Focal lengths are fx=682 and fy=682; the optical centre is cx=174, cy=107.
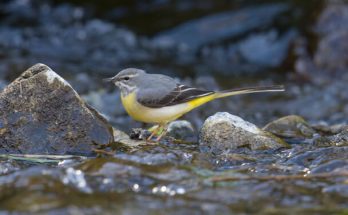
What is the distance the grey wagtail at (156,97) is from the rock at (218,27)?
25.0ft

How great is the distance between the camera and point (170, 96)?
8.23m

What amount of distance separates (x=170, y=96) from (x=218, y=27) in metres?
8.18

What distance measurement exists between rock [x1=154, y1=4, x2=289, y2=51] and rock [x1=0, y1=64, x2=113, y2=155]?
29.4ft

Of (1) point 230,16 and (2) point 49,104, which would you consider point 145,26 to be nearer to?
(1) point 230,16

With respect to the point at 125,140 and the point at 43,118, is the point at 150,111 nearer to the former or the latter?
the point at 125,140

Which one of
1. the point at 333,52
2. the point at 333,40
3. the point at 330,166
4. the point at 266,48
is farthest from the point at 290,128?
the point at 266,48

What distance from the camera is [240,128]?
7484 millimetres

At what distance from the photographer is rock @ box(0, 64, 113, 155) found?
7199 mm

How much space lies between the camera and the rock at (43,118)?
720cm

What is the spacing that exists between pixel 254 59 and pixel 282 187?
9.74m

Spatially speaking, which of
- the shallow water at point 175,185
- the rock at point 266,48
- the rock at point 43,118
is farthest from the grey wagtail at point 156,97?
the rock at point 266,48

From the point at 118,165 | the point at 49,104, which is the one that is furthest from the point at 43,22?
the point at 118,165

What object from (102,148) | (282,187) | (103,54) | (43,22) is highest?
(43,22)

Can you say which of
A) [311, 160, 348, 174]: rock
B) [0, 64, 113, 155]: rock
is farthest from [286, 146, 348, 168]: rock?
[0, 64, 113, 155]: rock
